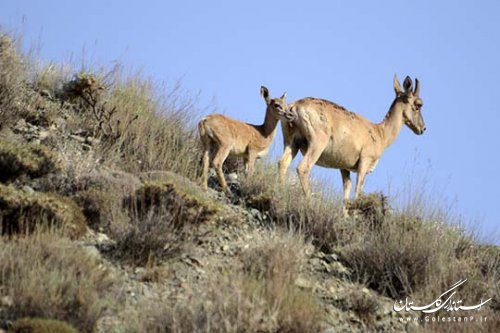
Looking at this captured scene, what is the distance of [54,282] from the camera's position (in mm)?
10672

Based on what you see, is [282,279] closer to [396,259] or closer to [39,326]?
[396,259]

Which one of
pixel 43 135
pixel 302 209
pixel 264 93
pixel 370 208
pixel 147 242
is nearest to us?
pixel 147 242

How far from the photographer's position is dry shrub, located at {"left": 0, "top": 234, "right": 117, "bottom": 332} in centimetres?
1057

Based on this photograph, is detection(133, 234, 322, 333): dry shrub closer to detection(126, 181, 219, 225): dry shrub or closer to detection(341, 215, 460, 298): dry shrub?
detection(126, 181, 219, 225): dry shrub

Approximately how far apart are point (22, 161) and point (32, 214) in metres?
2.20

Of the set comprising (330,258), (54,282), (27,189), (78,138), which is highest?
(78,138)

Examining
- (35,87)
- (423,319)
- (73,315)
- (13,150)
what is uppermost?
(35,87)

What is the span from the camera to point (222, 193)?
16906 mm

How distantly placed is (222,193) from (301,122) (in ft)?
5.99

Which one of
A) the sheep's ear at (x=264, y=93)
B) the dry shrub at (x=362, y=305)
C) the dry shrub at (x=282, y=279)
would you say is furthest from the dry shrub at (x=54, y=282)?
the sheep's ear at (x=264, y=93)

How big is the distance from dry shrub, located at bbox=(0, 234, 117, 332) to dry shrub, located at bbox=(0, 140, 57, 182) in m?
3.12

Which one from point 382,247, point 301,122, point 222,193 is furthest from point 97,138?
point 382,247

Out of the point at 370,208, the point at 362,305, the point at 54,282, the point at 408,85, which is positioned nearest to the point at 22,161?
the point at 54,282

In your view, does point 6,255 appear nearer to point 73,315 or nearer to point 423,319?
point 73,315
